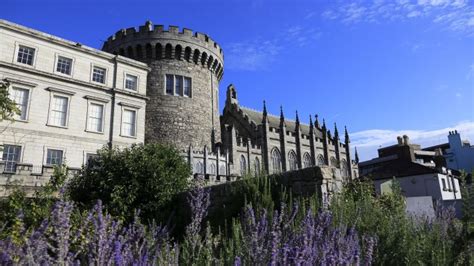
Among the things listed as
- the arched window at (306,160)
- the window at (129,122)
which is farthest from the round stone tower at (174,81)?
the arched window at (306,160)

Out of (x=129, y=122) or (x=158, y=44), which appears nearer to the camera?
(x=129, y=122)

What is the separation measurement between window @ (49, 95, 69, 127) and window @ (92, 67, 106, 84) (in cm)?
254

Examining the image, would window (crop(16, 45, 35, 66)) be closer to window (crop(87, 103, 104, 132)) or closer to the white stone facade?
the white stone facade

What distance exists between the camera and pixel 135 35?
99.2 ft

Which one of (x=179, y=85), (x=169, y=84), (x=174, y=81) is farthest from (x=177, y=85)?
(x=169, y=84)

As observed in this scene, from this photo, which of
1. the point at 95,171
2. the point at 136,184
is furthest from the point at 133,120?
the point at 136,184

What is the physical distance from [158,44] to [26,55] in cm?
1075

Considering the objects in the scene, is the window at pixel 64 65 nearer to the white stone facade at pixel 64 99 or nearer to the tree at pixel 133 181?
the white stone facade at pixel 64 99

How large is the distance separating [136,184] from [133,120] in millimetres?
13518

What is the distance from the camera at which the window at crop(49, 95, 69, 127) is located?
21750 millimetres

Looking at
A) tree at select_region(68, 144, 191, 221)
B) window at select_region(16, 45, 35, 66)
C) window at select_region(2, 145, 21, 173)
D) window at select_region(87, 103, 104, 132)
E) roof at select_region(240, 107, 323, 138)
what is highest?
roof at select_region(240, 107, 323, 138)

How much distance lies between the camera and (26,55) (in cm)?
2144

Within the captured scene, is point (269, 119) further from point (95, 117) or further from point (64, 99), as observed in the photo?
point (64, 99)

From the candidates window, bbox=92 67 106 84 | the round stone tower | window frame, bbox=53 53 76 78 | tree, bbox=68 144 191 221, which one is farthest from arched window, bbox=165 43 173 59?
tree, bbox=68 144 191 221
